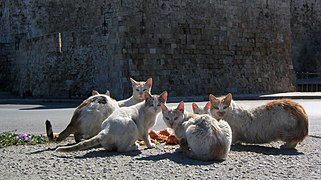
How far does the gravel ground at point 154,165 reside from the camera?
17.7 ft

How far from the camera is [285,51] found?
2531cm

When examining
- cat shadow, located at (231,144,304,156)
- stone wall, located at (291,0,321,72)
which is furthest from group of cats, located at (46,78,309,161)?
stone wall, located at (291,0,321,72)

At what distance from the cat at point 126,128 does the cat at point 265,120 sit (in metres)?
0.97

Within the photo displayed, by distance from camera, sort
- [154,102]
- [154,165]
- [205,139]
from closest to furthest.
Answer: [154,165], [205,139], [154,102]

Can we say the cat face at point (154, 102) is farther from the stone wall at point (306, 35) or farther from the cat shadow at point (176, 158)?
the stone wall at point (306, 35)

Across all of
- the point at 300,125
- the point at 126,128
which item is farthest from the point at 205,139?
the point at 300,125

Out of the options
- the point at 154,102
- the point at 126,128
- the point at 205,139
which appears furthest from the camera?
the point at 154,102

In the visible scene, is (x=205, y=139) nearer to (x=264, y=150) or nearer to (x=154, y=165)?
(x=154, y=165)

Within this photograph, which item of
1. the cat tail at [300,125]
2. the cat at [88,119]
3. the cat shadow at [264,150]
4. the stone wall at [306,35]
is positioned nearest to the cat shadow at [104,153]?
the cat at [88,119]

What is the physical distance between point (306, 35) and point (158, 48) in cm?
1871

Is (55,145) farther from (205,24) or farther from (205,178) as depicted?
(205,24)

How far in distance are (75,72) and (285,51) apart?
11420 millimetres

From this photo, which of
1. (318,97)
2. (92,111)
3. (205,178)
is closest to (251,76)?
(318,97)

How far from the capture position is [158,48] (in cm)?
2000
